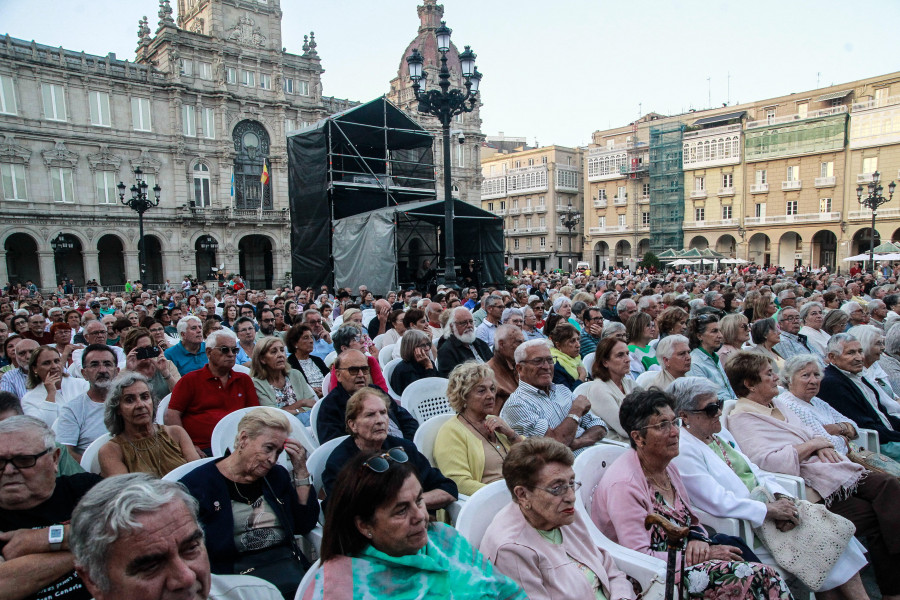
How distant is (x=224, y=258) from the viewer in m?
32.9

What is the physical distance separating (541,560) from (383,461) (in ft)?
2.69


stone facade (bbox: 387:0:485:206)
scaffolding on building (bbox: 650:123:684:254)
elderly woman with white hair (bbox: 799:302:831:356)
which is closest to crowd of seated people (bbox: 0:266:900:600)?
elderly woman with white hair (bbox: 799:302:831:356)

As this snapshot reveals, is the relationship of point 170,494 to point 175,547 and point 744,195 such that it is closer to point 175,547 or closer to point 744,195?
point 175,547

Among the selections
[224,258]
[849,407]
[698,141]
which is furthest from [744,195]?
[849,407]

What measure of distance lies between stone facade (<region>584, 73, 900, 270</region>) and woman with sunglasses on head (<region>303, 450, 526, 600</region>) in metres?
42.0

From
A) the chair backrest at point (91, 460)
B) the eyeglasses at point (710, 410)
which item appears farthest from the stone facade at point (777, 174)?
the chair backrest at point (91, 460)

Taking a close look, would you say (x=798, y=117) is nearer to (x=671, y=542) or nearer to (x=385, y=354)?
(x=385, y=354)

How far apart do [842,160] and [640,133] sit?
643 inches

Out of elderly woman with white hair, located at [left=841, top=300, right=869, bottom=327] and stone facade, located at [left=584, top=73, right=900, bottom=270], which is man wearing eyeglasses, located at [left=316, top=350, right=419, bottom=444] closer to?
elderly woman with white hair, located at [left=841, top=300, right=869, bottom=327]

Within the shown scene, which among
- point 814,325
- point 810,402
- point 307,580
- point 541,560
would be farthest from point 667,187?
point 307,580

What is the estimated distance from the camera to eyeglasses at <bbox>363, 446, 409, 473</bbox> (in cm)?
182

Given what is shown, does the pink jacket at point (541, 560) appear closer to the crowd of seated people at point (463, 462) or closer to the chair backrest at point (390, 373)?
the crowd of seated people at point (463, 462)

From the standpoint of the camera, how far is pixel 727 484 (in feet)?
9.38

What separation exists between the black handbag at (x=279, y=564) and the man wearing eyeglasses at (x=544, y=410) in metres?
1.55
